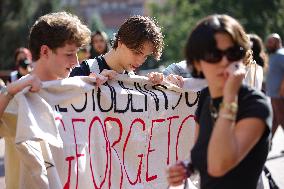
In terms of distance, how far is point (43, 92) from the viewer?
4.05m

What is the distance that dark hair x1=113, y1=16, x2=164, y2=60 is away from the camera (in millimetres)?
4785

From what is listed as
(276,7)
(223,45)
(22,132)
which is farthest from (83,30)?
(276,7)

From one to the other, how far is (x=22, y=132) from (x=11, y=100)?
7.4 inches

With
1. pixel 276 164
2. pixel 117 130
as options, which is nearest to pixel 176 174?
pixel 117 130

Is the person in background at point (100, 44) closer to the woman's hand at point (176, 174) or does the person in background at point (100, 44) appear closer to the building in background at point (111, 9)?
the woman's hand at point (176, 174)

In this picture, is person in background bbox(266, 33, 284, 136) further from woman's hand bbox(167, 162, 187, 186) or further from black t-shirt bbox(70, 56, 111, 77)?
woman's hand bbox(167, 162, 187, 186)

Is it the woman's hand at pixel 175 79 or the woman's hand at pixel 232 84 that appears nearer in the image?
the woman's hand at pixel 232 84

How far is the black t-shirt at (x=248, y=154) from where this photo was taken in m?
2.80

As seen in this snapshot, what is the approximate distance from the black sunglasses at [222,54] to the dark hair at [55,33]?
4.27 feet

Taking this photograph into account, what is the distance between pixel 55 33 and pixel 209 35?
1.33 m

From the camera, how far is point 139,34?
4789 mm

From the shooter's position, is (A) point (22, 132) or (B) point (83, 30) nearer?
(A) point (22, 132)

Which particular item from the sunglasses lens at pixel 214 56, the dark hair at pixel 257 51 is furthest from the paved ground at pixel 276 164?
the sunglasses lens at pixel 214 56

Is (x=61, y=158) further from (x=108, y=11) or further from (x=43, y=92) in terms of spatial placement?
(x=108, y=11)
